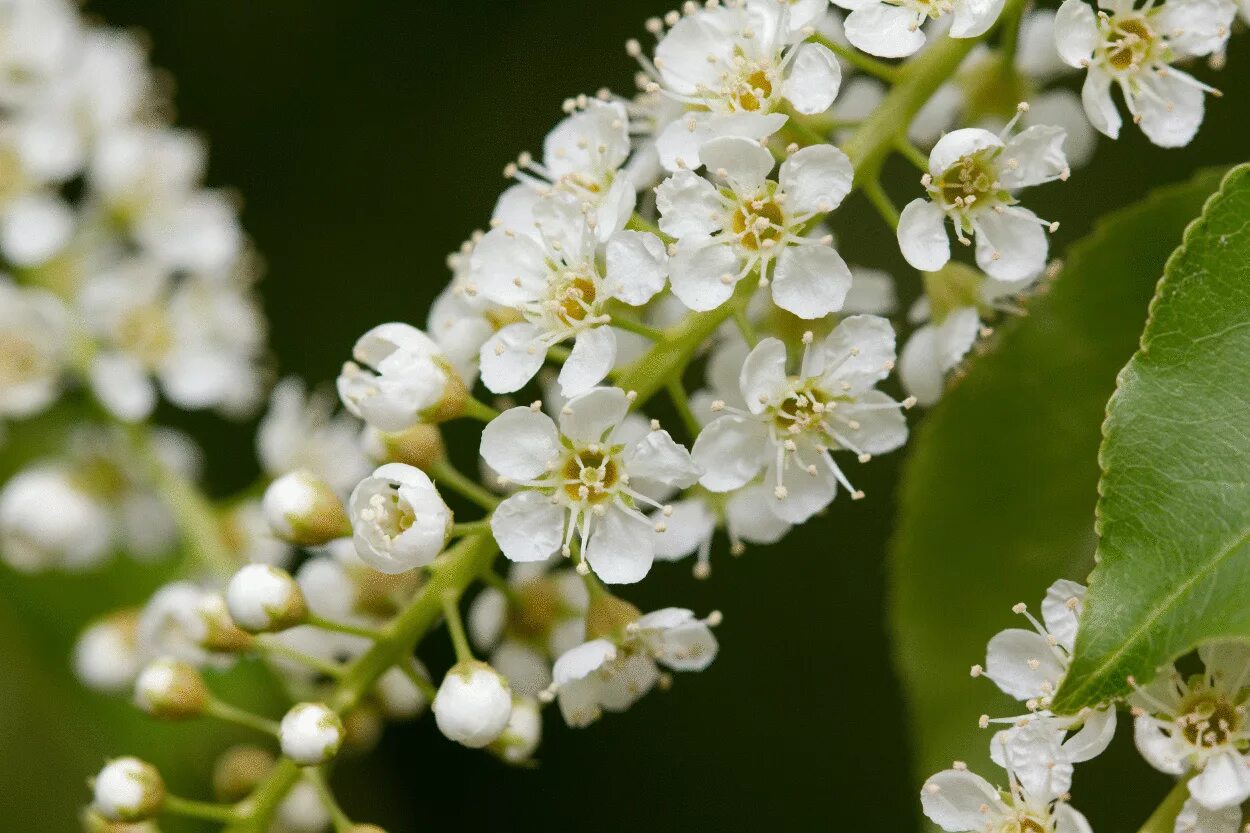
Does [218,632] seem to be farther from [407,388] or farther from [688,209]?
[688,209]

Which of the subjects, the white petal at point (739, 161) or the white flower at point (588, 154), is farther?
the white flower at point (588, 154)

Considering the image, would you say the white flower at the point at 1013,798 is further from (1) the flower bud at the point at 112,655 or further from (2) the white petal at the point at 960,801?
(1) the flower bud at the point at 112,655

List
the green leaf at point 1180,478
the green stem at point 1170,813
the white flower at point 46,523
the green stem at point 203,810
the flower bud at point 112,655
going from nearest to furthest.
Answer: the green leaf at point 1180,478
the green stem at point 1170,813
the green stem at point 203,810
the flower bud at point 112,655
the white flower at point 46,523

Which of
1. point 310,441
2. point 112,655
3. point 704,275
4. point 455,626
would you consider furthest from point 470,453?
point 704,275

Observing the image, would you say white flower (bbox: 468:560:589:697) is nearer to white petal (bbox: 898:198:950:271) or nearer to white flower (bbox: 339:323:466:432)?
white flower (bbox: 339:323:466:432)

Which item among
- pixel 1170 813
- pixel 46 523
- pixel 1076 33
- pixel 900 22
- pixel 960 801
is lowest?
pixel 1170 813

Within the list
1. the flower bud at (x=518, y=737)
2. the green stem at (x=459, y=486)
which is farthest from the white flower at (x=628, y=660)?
the green stem at (x=459, y=486)
